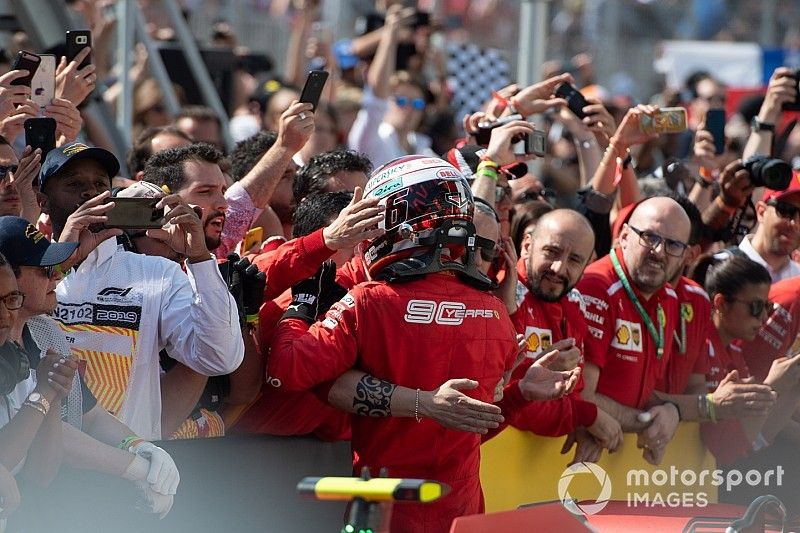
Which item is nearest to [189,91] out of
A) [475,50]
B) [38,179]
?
[475,50]

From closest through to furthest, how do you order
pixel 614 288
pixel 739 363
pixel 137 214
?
pixel 137 214, pixel 614 288, pixel 739 363

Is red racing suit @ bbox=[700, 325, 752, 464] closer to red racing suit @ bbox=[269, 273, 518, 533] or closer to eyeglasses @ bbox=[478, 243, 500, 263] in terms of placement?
eyeglasses @ bbox=[478, 243, 500, 263]

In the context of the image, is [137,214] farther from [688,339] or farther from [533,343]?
[688,339]

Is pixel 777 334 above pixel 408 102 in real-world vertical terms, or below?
above

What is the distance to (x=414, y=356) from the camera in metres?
4.76

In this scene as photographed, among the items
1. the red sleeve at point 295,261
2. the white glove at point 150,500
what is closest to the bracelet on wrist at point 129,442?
the white glove at point 150,500

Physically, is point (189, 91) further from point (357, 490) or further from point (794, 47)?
point (794, 47)

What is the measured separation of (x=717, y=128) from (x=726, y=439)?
219 centimetres

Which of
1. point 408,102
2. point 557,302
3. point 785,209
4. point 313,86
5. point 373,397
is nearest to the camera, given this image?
point 373,397

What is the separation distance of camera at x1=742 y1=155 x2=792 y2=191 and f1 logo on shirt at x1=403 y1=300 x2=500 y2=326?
3.00m

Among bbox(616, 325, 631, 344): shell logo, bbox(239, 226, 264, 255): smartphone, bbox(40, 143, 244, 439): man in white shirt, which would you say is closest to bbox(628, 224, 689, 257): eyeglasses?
bbox(616, 325, 631, 344): shell logo

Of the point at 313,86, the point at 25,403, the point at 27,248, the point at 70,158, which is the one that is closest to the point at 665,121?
the point at 313,86

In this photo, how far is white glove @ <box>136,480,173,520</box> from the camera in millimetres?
4324

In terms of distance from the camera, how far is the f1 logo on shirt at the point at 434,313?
4715mm
